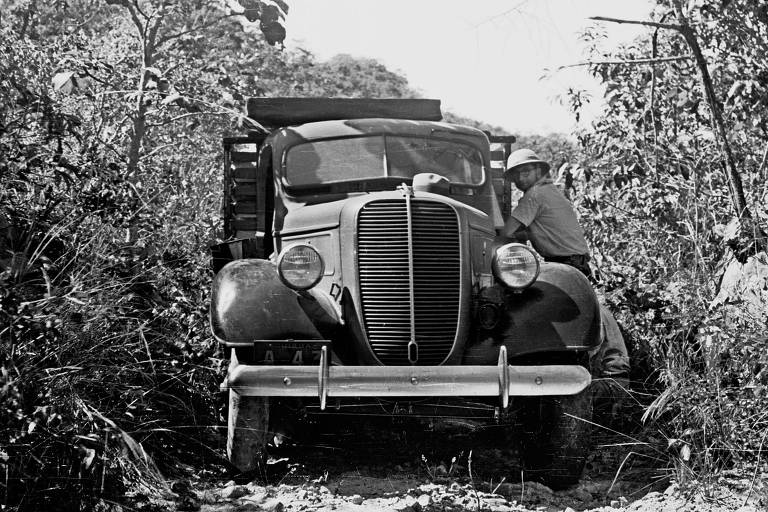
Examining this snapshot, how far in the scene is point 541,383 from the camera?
5262 mm

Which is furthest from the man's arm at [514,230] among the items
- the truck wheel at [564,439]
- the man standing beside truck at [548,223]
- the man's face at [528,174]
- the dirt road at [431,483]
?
the truck wheel at [564,439]

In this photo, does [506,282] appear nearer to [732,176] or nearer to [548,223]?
[548,223]

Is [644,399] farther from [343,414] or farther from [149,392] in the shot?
[149,392]

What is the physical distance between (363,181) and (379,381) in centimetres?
238

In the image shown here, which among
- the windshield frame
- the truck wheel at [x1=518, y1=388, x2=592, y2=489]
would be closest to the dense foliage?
the truck wheel at [x1=518, y1=388, x2=592, y2=489]

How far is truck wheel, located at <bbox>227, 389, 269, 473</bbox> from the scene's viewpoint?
5578 mm

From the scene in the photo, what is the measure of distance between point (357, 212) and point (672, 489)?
243 cm

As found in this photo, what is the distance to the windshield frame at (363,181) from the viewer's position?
7.18 m

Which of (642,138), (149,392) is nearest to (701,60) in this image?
(642,138)

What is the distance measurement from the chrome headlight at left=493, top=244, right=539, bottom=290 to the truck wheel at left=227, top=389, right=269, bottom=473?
5.28 feet

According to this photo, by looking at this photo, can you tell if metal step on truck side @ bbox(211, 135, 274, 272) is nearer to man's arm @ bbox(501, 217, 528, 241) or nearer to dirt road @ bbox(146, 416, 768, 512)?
dirt road @ bbox(146, 416, 768, 512)

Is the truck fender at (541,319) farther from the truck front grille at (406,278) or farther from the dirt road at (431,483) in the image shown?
the dirt road at (431,483)

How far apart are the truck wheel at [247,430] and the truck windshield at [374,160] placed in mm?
2201

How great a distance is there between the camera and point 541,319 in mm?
5805
